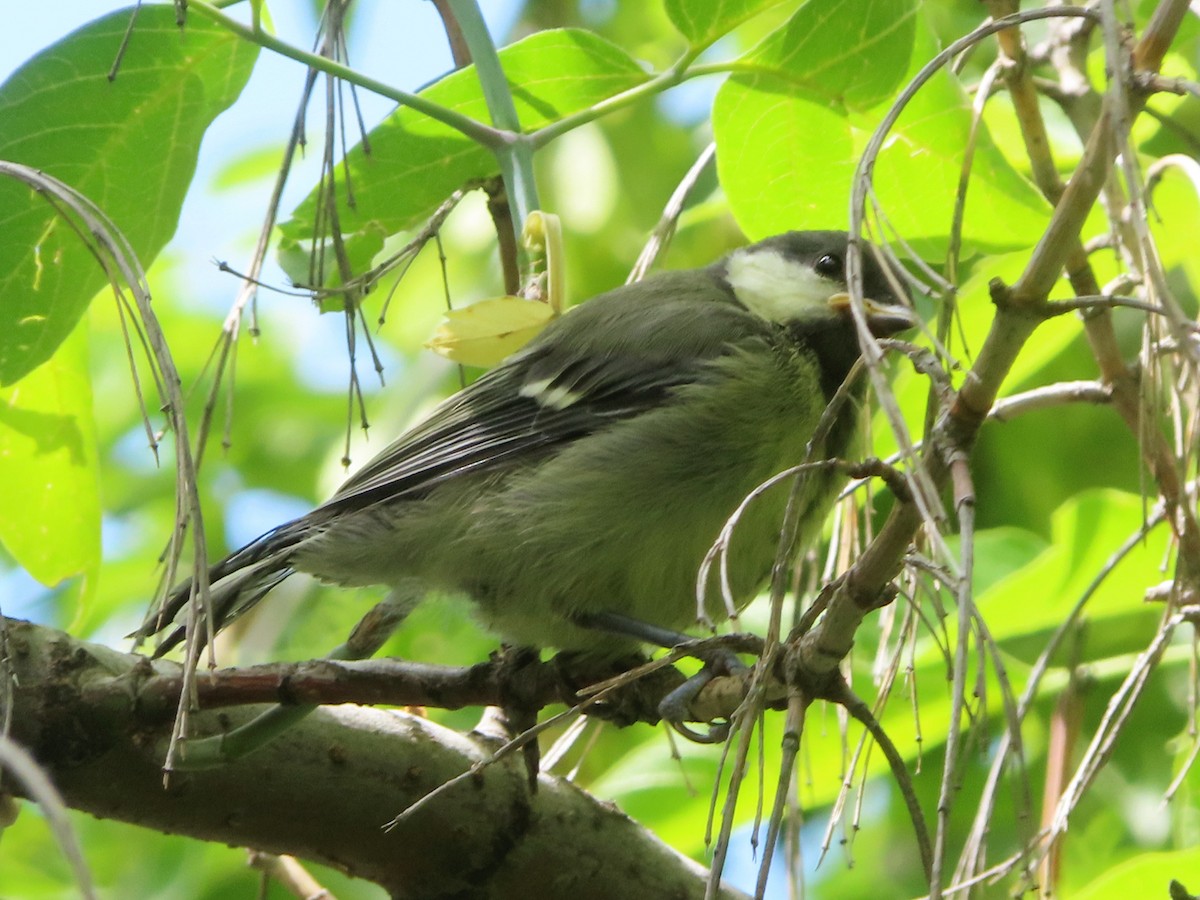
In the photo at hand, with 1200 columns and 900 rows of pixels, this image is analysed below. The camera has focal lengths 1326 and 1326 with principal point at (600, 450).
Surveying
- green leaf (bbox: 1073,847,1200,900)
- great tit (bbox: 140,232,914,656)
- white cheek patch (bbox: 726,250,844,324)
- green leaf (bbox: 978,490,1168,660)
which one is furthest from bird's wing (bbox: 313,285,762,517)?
green leaf (bbox: 1073,847,1200,900)

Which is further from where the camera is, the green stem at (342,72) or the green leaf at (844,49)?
the green leaf at (844,49)

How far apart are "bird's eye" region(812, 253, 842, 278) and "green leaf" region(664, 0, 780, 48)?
0.70 metres

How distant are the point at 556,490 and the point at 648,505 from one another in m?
0.17

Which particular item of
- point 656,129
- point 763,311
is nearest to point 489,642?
point 763,311

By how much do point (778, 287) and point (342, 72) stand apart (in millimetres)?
1058

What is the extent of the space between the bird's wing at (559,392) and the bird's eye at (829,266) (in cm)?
21

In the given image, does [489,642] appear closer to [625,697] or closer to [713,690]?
[625,697]

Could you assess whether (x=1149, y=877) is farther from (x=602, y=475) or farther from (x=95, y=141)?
(x=95, y=141)

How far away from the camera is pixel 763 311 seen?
2486 millimetres

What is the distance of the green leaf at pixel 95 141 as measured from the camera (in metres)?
1.81

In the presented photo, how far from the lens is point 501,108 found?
74.9 inches

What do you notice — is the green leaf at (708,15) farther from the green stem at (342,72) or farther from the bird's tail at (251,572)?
the bird's tail at (251,572)

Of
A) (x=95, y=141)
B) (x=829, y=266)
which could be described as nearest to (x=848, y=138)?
(x=829, y=266)

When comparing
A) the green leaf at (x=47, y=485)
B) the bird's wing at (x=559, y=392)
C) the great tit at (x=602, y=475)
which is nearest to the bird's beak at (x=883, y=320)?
the great tit at (x=602, y=475)
